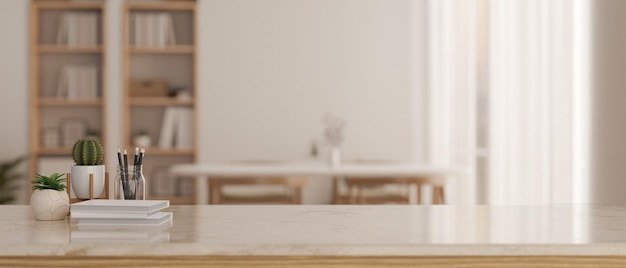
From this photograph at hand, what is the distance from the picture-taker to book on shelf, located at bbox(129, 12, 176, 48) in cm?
640

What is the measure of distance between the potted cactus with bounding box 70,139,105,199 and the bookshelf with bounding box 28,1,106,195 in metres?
4.35

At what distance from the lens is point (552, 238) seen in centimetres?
174

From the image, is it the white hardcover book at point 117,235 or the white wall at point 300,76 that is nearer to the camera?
the white hardcover book at point 117,235

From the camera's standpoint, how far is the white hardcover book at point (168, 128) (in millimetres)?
6480

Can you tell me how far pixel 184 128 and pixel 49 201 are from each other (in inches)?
179

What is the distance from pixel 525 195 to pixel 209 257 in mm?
2978

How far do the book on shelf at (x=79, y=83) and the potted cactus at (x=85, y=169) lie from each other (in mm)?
4457

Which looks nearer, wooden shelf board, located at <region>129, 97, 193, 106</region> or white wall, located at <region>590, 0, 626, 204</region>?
white wall, located at <region>590, 0, 626, 204</region>

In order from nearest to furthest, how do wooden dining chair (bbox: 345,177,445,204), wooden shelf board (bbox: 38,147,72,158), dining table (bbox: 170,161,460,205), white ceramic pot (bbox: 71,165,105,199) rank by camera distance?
white ceramic pot (bbox: 71,165,105,199) < dining table (bbox: 170,161,460,205) < wooden dining chair (bbox: 345,177,445,204) < wooden shelf board (bbox: 38,147,72,158)

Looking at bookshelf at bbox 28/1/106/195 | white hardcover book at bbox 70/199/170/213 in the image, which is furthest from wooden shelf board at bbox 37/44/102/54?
white hardcover book at bbox 70/199/170/213

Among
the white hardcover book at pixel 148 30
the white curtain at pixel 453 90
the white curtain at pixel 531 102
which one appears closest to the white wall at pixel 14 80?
→ the white hardcover book at pixel 148 30

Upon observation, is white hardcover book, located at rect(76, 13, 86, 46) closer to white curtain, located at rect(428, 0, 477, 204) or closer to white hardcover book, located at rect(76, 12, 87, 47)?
white hardcover book, located at rect(76, 12, 87, 47)

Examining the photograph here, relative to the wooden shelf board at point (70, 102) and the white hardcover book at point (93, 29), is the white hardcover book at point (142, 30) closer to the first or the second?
the white hardcover book at point (93, 29)

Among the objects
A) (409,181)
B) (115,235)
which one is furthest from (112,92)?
(115,235)
